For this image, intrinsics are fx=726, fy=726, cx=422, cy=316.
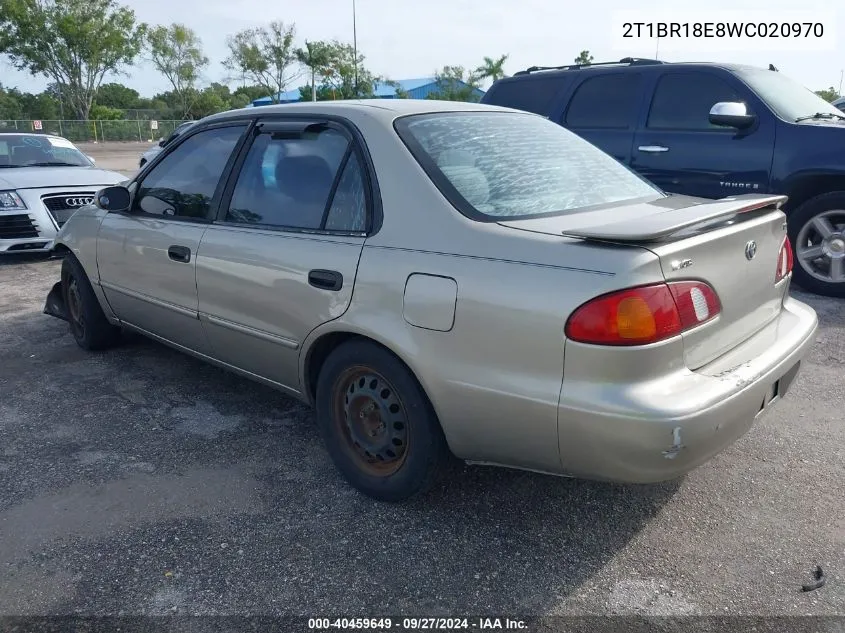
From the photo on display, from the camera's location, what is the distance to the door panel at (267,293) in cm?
288

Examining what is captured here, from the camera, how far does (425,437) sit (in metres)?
2.64

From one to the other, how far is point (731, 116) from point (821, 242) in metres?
1.30

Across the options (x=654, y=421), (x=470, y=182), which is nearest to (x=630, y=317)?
(x=654, y=421)

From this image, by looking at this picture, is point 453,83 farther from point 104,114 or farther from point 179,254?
point 179,254

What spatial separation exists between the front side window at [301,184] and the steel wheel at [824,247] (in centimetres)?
441

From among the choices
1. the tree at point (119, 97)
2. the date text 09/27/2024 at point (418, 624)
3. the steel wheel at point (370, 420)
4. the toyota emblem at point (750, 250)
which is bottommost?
the date text 09/27/2024 at point (418, 624)

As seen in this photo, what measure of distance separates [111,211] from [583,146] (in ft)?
8.93

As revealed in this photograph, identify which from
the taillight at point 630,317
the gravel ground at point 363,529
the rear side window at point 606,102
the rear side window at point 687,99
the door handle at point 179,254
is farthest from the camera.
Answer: the rear side window at point 606,102

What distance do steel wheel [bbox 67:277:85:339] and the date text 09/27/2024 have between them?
3.26m

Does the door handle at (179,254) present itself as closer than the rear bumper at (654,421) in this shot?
No

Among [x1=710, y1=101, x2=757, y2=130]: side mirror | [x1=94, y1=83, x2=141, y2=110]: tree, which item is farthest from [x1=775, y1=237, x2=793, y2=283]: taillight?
[x1=94, y1=83, x2=141, y2=110]: tree

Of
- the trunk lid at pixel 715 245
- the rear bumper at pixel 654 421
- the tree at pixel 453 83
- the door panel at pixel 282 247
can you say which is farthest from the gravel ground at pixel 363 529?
the tree at pixel 453 83

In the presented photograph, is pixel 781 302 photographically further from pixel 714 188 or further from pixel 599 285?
pixel 714 188

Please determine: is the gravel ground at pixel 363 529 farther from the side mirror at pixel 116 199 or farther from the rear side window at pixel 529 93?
the rear side window at pixel 529 93
